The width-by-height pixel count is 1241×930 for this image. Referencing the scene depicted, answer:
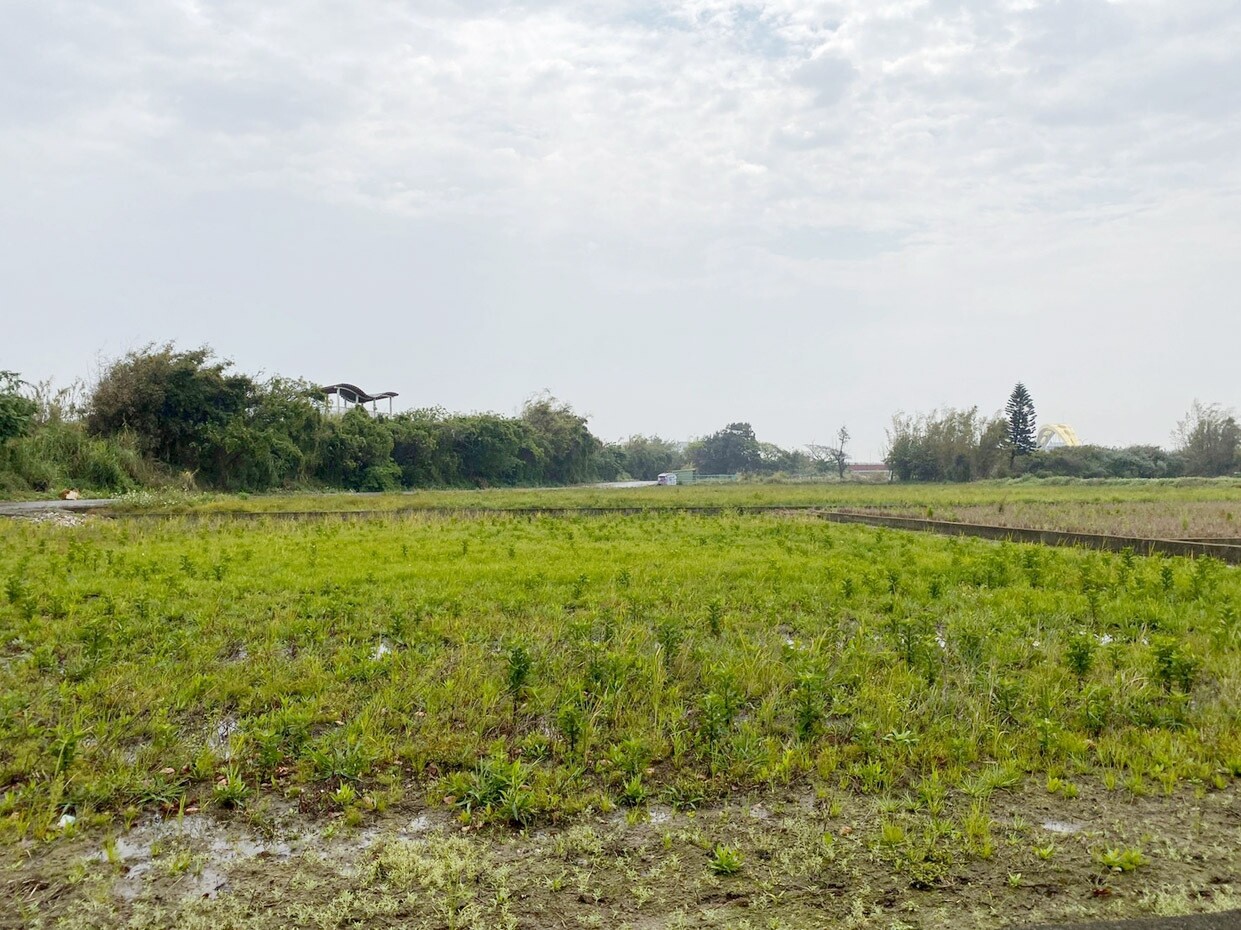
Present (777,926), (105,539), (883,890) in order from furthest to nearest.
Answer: (105,539), (883,890), (777,926)

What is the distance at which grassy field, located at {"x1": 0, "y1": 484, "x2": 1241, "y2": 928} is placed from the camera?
3484 millimetres

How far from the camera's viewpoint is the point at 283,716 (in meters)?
5.13

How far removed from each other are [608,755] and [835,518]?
18569mm

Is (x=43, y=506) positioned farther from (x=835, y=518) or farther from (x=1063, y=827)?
(x=1063, y=827)

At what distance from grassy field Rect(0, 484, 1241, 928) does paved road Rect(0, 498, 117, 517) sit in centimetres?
1379

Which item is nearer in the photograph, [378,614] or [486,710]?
[486,710]

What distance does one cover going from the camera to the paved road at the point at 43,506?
2019 cm

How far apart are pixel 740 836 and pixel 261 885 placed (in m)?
2.21

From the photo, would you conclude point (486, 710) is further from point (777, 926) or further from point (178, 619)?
point (178, 619)

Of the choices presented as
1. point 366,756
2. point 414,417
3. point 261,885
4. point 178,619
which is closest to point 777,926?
point 261,885

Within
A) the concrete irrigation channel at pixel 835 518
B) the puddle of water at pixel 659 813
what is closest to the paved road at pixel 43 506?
the concrete irrigation channel at pixel 835 518

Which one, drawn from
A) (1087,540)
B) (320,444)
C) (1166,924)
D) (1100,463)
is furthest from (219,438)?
(1100,463)

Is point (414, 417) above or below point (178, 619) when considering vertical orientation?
above

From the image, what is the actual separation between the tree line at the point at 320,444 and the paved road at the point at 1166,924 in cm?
3197
